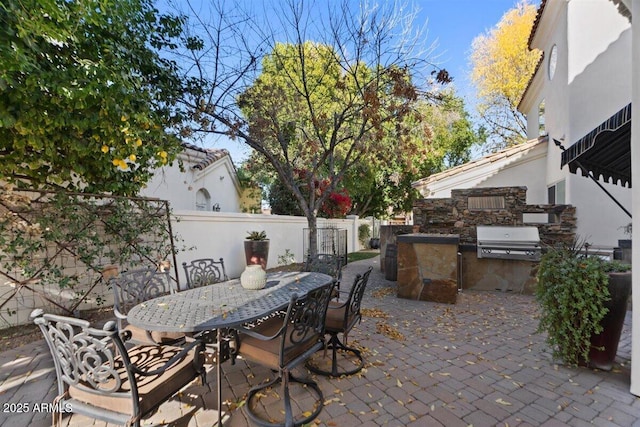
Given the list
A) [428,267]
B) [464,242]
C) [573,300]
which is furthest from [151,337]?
[464,242]

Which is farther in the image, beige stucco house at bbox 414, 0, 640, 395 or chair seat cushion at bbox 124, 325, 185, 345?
beige stucco house at bbox 414, 0, 640, 395

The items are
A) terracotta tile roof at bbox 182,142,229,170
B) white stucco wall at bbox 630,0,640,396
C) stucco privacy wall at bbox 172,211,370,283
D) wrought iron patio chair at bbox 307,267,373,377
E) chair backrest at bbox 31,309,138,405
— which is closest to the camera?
chair backrest at bbox 31,309,138,405

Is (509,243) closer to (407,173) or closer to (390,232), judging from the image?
(390,232)

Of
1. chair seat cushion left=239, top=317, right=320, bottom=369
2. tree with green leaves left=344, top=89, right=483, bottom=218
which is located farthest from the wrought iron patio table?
tree with green leaves left=344, top=89, right=483, bottom=218

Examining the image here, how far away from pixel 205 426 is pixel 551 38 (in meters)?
11.3

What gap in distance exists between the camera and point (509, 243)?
6.32 m

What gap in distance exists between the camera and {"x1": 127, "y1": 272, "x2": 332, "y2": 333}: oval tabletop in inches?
88.0

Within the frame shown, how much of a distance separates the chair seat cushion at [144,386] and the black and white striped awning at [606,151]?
4624mm

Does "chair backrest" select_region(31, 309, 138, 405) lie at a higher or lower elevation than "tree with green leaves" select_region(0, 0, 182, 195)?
lower

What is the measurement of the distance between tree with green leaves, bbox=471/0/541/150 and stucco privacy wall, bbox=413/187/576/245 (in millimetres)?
10290

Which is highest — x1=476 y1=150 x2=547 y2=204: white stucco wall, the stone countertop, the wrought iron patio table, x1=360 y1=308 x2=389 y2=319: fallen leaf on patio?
x1=476 y1=150 x2=547 y2=204: white stucco wall

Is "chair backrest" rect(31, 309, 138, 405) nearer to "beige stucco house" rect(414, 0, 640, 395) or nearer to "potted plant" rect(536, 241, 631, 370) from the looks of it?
"potted plant" rect(536, 241, 631, 370)

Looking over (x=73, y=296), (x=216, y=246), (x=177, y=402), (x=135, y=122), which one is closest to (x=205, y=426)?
(x=177, y=402)

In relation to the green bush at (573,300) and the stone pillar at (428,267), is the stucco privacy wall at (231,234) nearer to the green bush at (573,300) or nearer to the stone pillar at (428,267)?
the stone pillar at (428,267)
